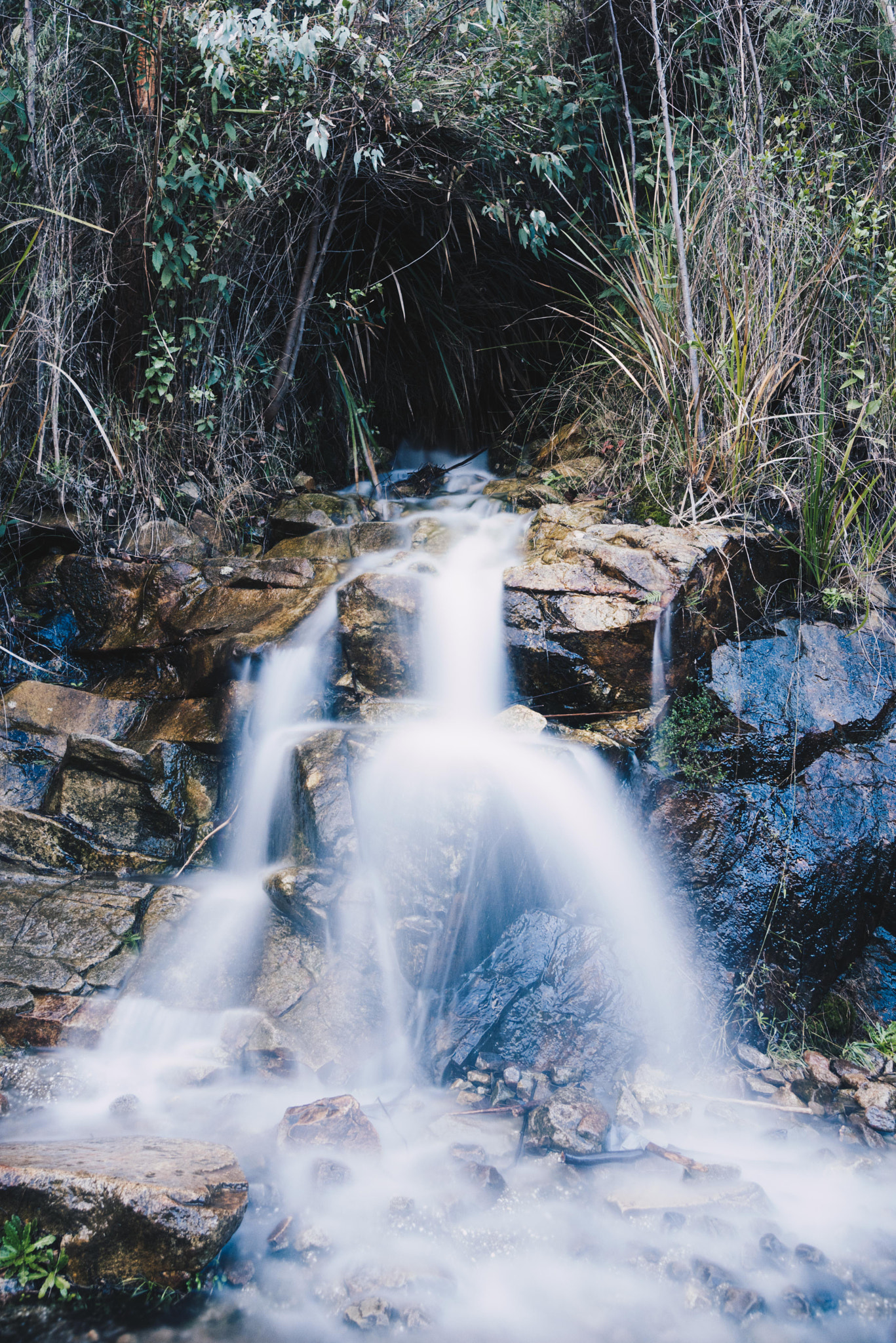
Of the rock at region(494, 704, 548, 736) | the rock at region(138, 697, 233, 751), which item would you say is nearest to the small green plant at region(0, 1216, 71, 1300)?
the rock at region(138, 697, 233, 751)

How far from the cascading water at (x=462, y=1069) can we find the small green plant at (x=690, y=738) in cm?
24

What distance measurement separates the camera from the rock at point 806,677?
3.37 m

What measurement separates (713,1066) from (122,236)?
17.6ft

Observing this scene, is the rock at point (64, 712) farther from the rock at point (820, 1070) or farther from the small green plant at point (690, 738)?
the rock at point (820, 1070)

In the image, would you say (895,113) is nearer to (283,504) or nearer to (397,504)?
(397,504)

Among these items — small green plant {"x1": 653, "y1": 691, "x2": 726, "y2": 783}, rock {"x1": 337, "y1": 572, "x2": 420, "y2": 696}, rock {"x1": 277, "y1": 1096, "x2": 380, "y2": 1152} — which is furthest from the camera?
rock {"x1": 337, "y1": 572, "x2": 420, "y2": 696}

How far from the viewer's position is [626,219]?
15.2 ft

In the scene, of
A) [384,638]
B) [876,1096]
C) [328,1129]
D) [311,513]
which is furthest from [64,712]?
[876,1096]

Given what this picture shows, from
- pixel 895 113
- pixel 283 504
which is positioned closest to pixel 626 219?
pixel 895 113

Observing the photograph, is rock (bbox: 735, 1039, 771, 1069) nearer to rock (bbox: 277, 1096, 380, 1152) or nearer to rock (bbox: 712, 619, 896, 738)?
rock (bbox: 712, 619, 896, 738)

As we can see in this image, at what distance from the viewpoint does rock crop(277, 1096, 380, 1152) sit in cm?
228

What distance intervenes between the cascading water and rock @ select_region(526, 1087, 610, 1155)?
0.05m

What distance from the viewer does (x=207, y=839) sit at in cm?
346

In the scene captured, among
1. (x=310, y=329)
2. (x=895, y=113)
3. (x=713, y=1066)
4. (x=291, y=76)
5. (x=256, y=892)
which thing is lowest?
(x=713, y=1066)
